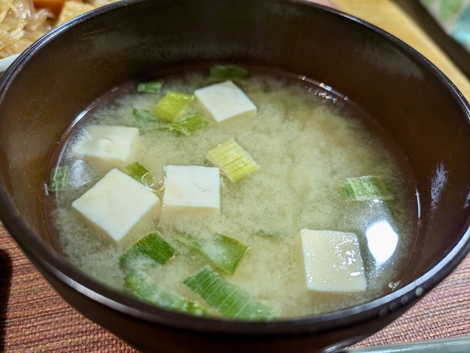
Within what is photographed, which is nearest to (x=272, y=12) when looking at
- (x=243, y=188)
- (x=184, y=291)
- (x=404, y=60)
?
(x=404, y=60)

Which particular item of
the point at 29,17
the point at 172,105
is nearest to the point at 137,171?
the point at 172,105

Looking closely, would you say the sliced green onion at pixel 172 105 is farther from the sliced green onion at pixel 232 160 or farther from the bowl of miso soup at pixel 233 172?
the sliced green onion at pixel 232 160

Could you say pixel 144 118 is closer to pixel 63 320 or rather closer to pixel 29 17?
pixel 63 320

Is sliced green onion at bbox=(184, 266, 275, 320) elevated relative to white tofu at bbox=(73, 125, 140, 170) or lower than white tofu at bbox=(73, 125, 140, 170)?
lower

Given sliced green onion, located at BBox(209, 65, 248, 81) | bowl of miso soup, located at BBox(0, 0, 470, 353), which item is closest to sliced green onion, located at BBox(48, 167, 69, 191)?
bowl of miso soup, located at BBox(0, 0, 470, 353)

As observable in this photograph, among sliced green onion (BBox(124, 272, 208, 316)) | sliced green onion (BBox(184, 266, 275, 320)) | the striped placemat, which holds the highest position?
sliced green onion (BBox(184, 266, 275, 320))

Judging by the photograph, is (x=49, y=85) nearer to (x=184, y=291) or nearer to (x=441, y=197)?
(x=184, y=291)

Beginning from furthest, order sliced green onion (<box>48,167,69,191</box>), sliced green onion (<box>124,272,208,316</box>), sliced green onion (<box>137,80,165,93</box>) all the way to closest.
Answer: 1. sliced green onion (<box>137,80,165,93</box>)
2. sliced green onion (<box>48,167,69,191</box>)
3. sliced green onion (<box>124,272,208,316</box>)

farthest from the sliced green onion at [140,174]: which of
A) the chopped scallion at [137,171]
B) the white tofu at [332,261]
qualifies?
the white tofu at [332,261]

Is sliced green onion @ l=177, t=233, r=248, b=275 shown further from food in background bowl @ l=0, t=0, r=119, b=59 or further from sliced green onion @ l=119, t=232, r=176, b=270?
food in background bowl @ l=0, t=0, r=119, b=59
